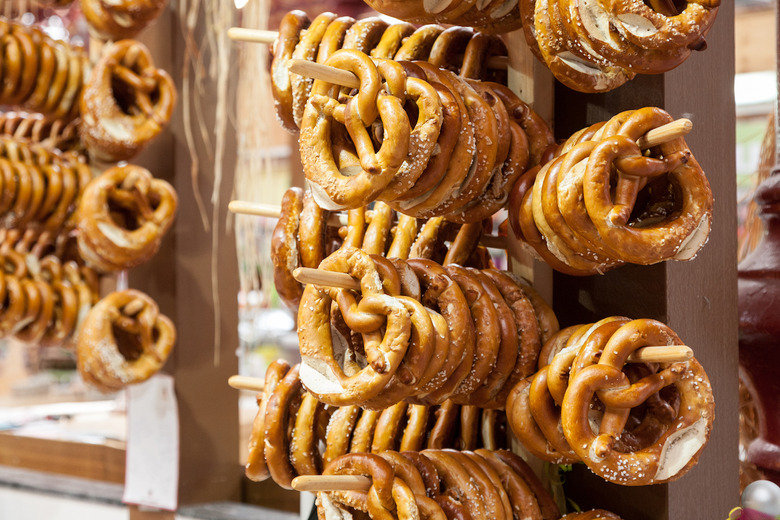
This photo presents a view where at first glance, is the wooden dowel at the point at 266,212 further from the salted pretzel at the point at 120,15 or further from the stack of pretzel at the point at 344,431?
the salted pretzel at the point at 120,15

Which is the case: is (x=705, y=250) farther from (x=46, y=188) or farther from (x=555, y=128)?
(x=46, y=188)

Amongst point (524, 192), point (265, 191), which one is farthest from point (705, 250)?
point (265, 191)

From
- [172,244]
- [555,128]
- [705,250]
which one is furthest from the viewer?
[172,244]

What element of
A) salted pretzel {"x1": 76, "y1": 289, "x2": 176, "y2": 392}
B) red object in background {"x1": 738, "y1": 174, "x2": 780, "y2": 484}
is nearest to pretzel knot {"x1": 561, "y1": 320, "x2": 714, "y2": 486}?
red object in background {"x1": 738, "y1": 174, "x2": 780, "y2": 484}

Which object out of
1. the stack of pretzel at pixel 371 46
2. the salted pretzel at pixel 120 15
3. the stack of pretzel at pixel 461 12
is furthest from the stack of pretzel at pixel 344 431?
the salted pretzel at pixel 120 15

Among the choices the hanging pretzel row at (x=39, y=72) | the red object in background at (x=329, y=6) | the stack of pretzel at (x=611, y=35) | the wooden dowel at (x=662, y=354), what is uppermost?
the red object in background at (x=329, y=6)
